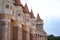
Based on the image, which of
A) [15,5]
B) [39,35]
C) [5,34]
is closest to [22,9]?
[15,5]

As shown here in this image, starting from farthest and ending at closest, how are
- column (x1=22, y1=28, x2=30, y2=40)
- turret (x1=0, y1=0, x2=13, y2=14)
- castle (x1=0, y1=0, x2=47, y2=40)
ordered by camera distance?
column (x1=22, y1=28, x2=30, y2=40)
turret (x1=0, y1=0, x2=13, y2=14)
castle (x1=0, y1=0, x2=47, y2=40)

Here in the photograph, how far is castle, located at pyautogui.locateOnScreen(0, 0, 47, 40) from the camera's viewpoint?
125 feet

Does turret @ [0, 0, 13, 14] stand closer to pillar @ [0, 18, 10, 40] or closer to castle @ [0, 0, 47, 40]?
castle @ [0, 0, 47, 40]

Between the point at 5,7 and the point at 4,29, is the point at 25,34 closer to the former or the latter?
the point at 5,7

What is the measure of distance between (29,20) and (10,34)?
31.4 feet

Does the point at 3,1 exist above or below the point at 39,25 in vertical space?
above

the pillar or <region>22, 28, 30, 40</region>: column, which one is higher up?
the pillar

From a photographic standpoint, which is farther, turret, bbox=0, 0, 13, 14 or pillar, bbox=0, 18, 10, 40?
turret, bbox=0, 0, 13, 14

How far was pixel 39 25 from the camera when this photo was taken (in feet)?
202

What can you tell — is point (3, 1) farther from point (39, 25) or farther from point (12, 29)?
point (39, 25)

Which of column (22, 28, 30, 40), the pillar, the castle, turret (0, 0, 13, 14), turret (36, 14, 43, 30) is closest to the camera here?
the pillar

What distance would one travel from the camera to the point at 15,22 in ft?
138

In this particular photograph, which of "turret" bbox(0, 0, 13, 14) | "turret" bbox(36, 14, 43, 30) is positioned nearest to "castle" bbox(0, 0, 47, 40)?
"turret" bbox(0, 0, 13, 14)

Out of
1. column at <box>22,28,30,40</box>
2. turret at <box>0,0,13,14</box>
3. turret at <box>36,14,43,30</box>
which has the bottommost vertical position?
column at <box>22,28,30,40</box>
